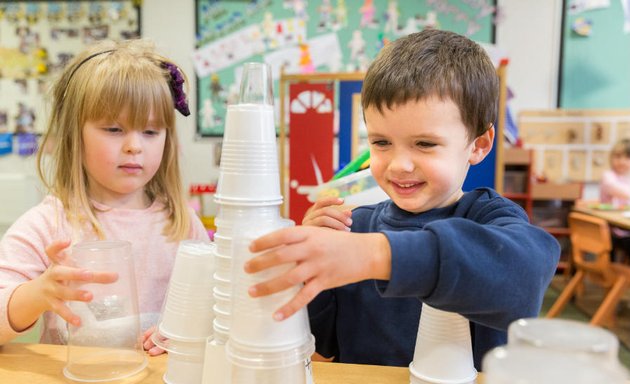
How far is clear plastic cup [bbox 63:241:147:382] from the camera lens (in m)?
0.60

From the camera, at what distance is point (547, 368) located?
0.88ft

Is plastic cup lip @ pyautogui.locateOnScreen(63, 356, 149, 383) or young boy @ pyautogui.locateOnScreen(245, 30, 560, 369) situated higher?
young boy @ pyautogui.locateOnScreen(245, 30, 560, 369)

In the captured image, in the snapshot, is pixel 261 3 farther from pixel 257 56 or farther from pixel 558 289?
pixel 558 289

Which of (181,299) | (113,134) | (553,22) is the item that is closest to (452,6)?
(553,22)

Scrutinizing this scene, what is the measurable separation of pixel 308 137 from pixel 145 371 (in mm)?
1712

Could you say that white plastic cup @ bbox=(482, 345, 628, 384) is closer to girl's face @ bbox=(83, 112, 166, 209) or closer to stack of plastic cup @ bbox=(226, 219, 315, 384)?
stack of plastic cup @ bbox=(226, 219, 315, 384)

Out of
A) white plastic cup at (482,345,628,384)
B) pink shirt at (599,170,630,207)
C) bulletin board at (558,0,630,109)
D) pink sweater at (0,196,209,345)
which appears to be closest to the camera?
white plastic cup at (482,345,628,384)

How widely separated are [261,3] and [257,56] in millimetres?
364

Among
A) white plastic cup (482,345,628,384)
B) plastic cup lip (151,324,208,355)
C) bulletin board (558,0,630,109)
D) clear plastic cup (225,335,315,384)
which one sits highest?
bulletin board (558,0,630,109)

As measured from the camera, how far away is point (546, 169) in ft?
12.1

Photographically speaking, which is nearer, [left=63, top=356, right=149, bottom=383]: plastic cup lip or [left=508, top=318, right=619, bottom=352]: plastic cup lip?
[left=508, top=318, right=619, bottom=352]: plastic cup lip

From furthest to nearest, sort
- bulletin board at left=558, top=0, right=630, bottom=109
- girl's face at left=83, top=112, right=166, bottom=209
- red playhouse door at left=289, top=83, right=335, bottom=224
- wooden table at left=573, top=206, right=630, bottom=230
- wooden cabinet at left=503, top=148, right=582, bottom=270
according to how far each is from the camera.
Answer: bulletin board at left=558, top=0, right=630, bottom=109, wooden cabinet at left=503, top=148, right=582, bottom=270, wooden table at left=573, top=206, right=630, bottom=230, red playhouse door at left=289, top=83, right=335, bottom=224, girl's face at left=83, top=112, right=166, bottom=209

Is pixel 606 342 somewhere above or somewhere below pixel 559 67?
below

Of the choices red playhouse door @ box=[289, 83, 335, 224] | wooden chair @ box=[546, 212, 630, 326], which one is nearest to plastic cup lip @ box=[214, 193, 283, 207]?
red playhouse door @ box=[289, 83, 335, 224]
